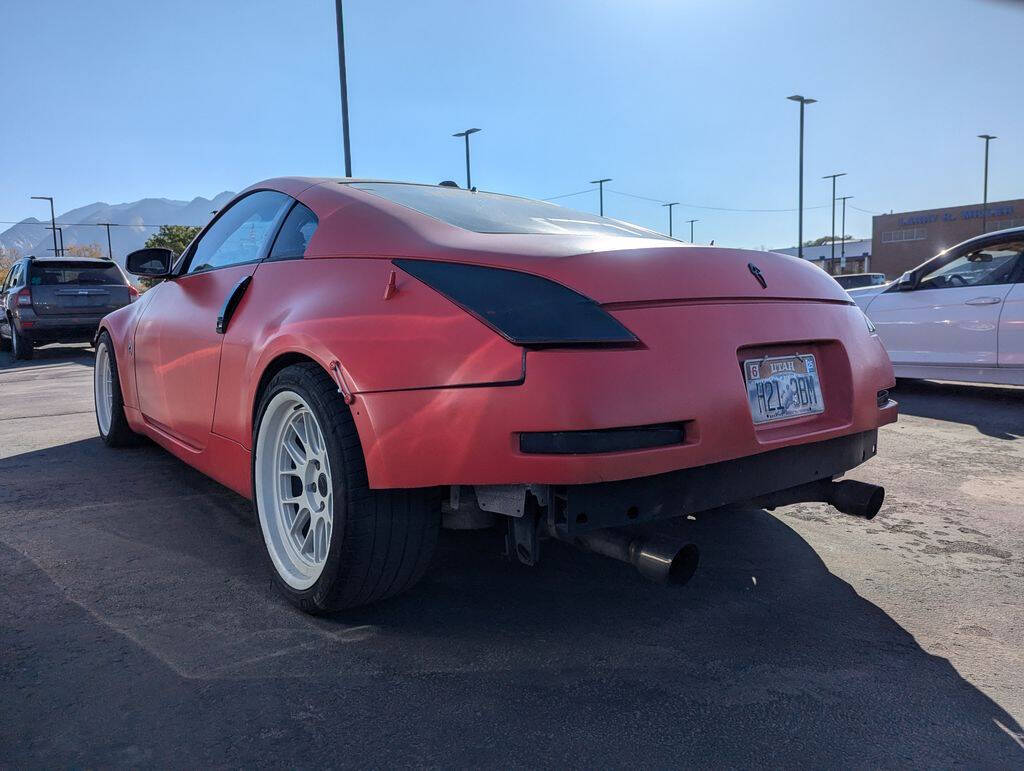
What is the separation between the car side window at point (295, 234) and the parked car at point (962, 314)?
5.82 meters

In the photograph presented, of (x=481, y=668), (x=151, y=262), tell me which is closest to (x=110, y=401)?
(x=151, y=262)

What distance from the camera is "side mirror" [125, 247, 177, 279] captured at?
4055 millimetres

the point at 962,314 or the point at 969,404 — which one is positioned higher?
the point at 962,314

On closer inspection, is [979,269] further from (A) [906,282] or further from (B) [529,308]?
(B) [529,308]

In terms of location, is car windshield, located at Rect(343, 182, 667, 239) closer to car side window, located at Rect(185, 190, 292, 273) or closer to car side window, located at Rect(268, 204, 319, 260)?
car side window, located at Rect(268, 204, 319, 260)

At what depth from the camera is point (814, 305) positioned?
2553mm

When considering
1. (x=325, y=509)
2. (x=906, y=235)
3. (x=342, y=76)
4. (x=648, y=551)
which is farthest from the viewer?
(x=906, y=235)

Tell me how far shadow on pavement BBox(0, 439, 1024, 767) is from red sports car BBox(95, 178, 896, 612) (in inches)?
10.9

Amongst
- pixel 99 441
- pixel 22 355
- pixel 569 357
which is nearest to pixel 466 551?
pixel 569 357

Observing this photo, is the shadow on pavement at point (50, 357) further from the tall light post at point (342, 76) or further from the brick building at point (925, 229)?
the brick building at point (925, 229)

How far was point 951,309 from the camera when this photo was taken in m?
6.92

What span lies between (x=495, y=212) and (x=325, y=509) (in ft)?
3.94

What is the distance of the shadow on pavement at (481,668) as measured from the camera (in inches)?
70.6

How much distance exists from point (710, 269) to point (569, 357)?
2.05 feet
